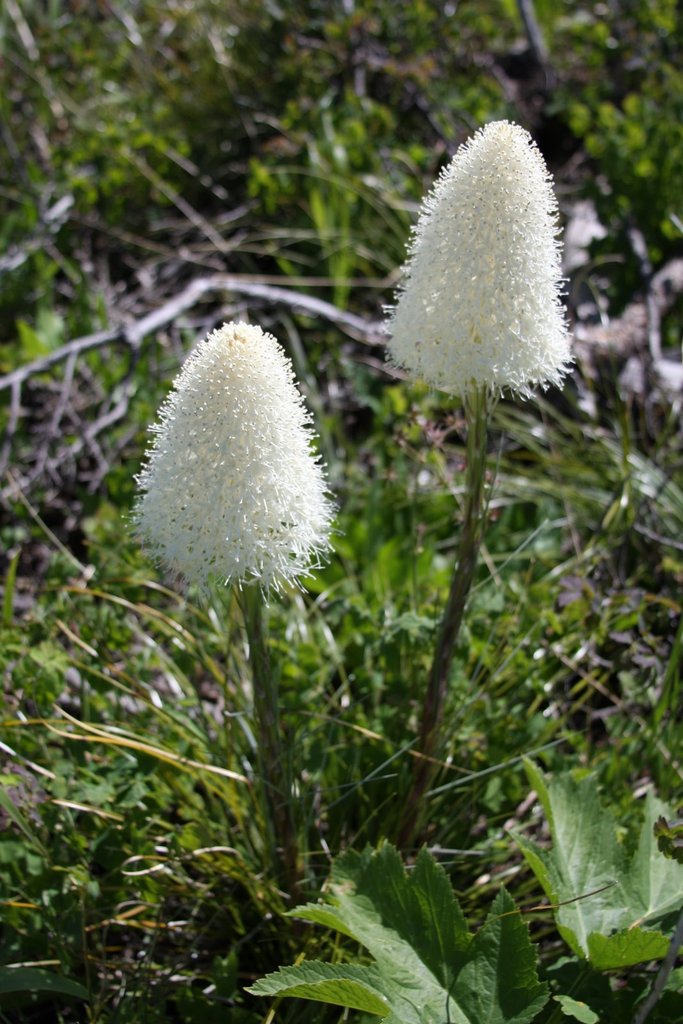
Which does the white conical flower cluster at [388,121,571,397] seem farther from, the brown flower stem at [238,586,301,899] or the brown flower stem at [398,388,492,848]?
the brown flower stem at [238,586,301,899]

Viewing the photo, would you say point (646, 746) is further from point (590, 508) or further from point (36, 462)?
point (36, 462)

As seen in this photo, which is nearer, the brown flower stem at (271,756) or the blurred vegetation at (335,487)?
the brown flower stem at (271,756)

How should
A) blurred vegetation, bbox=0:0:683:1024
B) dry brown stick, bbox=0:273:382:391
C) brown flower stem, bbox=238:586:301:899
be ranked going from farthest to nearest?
dry brown stick, bbox=0:273:382:391 → blurred vegetation, bbox=0:0:683:1024 → brown flower stem, bbox=238:586:301:899

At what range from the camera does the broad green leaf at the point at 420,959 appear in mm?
1451

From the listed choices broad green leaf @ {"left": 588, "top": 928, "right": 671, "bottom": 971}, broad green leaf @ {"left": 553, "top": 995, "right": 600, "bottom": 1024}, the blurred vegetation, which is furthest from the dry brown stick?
broad green leaf @ {"left": 553, "top": 995, "right": 600, "bottom": 1024}

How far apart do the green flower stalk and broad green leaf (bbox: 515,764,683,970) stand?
78cm

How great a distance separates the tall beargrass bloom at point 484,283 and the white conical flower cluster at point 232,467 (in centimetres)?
31

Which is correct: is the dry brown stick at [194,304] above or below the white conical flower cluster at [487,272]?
above

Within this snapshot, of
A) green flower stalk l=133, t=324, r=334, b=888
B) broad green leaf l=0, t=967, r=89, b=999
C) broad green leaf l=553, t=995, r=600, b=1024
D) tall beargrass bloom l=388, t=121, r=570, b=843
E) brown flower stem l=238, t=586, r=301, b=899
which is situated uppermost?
tall beargrass bloom l=388, t=121, r=570, b=843

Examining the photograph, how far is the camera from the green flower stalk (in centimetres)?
146

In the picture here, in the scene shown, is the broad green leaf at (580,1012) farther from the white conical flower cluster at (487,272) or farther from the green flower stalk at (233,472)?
the white conical flower cluster at (487,272)

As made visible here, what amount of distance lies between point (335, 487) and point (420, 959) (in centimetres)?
200

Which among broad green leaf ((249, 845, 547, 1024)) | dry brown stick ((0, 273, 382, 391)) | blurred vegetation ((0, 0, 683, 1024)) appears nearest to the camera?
broad green leaf ((249, 845, 547, 1024))

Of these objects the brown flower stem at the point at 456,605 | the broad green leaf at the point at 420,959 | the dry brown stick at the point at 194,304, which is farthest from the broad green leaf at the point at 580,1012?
the dry brown stick at the point at 194,304
